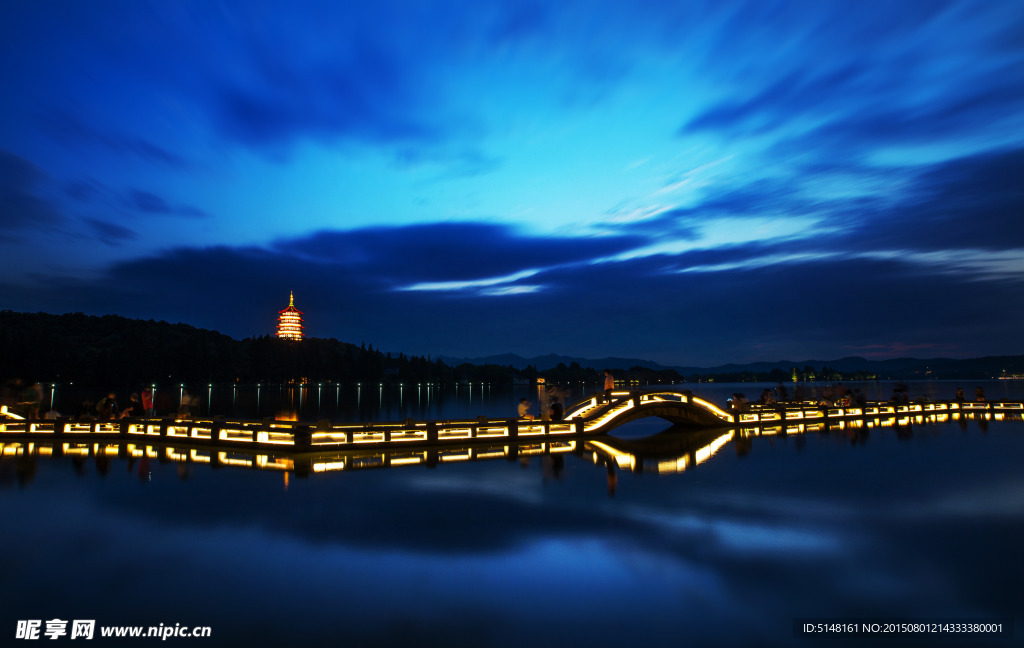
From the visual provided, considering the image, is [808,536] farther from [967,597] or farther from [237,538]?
[237,538]

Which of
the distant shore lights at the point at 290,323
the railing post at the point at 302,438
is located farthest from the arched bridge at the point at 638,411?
the distant shore lights at the point at 290,323

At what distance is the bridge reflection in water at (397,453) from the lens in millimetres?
16312

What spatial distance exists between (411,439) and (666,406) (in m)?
12.5

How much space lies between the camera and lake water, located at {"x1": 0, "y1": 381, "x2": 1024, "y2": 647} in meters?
6.22

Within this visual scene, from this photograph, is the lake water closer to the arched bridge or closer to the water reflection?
the water reflection

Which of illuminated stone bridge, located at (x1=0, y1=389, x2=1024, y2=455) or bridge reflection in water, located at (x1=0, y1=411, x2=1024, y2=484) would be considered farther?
illuminated stone bridge, located at (x1=0, y1=389, x2=1024, y2=455)

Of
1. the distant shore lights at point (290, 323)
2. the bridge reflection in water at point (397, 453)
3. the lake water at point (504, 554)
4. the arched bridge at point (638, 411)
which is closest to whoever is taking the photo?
the lake water at point (504, 554)

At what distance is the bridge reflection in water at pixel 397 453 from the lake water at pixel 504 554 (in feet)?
5.37

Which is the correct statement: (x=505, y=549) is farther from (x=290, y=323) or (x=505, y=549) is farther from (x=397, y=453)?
(x=290, y=323)

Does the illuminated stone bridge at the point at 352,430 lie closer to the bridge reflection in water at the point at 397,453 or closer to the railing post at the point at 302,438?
the railing post at the point at 302,438

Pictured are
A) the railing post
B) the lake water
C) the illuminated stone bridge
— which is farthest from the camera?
the illuminated stone bridge

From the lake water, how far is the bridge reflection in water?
164 centimetres

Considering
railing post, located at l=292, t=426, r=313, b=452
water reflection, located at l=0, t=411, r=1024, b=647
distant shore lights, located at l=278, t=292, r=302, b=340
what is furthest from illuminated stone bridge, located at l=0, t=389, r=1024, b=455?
distant shore lights, located at l=278, t=292, r=302, b=340

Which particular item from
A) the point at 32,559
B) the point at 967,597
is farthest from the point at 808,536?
the point at 32,559
